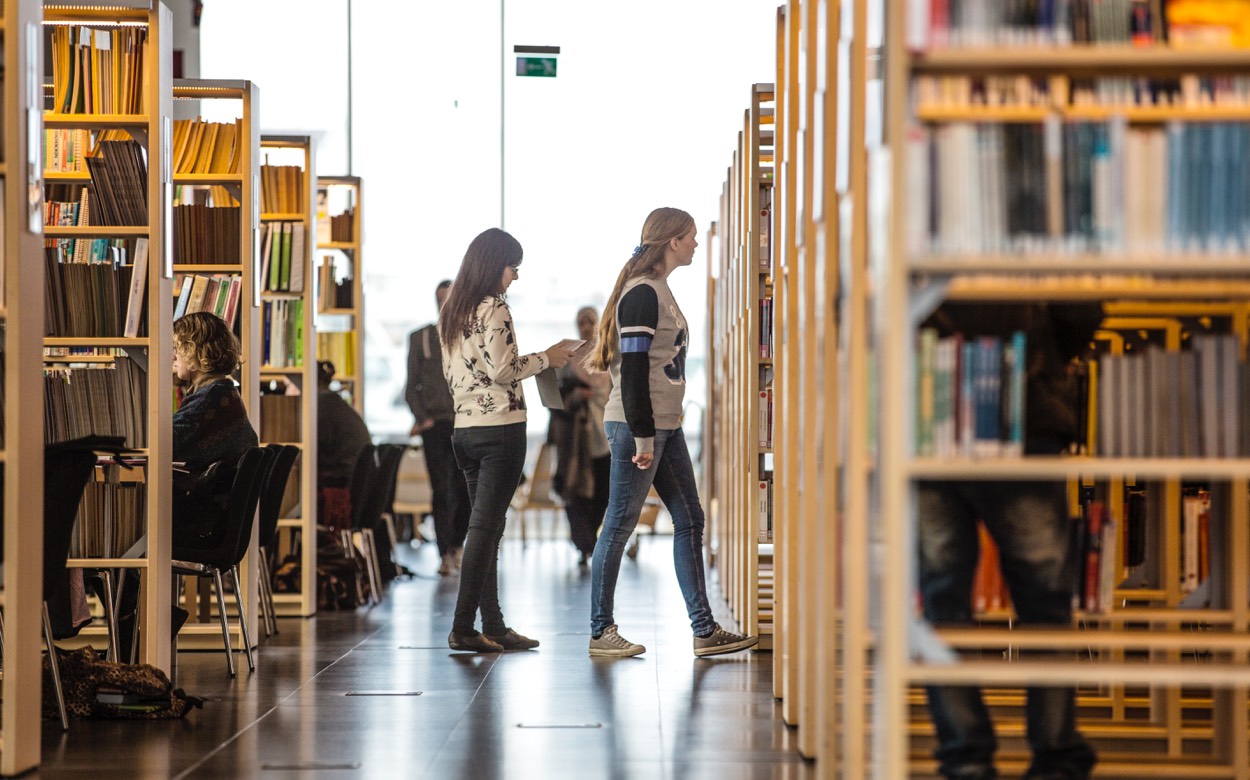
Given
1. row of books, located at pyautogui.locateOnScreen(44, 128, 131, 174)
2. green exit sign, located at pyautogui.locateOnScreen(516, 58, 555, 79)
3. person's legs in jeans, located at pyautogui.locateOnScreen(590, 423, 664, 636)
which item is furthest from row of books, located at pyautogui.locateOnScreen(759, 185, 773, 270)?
green exit sign, located at pyautogui.locateOnScreen(516, 58, 555, 79)

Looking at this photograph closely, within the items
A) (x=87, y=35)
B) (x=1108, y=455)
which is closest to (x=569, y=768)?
(x=1108, y=455)

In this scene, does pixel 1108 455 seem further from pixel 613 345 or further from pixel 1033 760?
pixel 613 345

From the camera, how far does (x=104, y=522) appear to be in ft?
14.6

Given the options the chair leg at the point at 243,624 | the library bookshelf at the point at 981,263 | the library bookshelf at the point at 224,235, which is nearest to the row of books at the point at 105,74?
the library bookshelf at the point at 224,235

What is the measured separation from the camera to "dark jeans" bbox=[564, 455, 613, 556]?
852 cm

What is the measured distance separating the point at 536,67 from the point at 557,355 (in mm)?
5435

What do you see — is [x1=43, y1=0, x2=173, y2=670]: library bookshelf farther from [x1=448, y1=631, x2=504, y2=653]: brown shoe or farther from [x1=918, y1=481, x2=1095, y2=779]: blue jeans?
[x1=918, y1=481, x2=1095, y2=779]: blue jeans

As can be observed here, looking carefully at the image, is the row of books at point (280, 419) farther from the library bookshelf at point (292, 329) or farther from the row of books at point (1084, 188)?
the row of books at point (1084, 188)

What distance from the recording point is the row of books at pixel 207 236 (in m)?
5.73

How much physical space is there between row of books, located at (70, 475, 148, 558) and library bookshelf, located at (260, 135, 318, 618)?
1770 mm

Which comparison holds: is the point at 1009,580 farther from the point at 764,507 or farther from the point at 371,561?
the point at 371,561

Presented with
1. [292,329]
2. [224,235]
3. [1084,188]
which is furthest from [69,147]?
[1084,188]

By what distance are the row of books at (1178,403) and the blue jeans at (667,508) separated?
7.63ft

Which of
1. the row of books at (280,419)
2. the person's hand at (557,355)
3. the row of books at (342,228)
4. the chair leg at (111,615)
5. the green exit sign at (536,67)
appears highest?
the green exit sign at (536,67)
